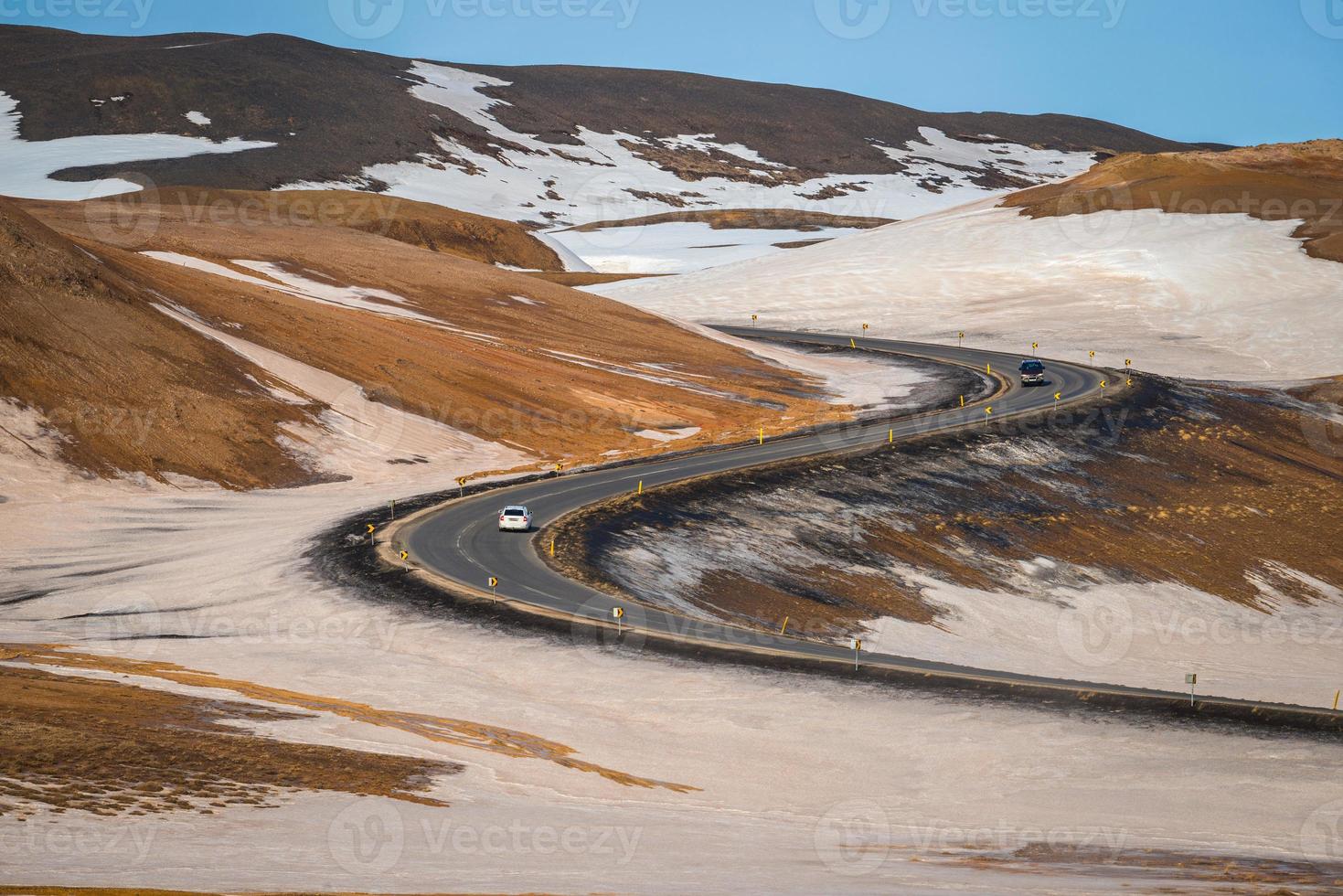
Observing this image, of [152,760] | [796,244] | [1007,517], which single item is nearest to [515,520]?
[1007,517]

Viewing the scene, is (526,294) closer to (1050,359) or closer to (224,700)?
(1050,359)

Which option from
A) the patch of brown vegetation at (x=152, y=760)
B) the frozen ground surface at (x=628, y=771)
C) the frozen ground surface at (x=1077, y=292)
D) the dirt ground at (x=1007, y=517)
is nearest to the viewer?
the frozen ground surface at (x=628, y=771)

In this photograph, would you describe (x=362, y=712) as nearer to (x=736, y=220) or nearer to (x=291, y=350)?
(x=291, y=350)

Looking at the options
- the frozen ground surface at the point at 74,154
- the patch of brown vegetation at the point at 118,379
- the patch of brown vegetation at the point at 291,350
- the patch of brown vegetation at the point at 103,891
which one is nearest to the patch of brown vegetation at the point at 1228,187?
the patch of brown vegetation at the point at 291,350

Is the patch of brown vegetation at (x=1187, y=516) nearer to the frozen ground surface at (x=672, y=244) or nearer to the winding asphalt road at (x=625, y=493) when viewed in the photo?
the winding asphalt road at (x=625, y=493)

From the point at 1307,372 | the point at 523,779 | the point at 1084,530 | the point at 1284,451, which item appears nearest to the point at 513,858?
the point at 523,779

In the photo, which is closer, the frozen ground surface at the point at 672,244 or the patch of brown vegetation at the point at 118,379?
the patch of brown vegetation at the point at 118,379
